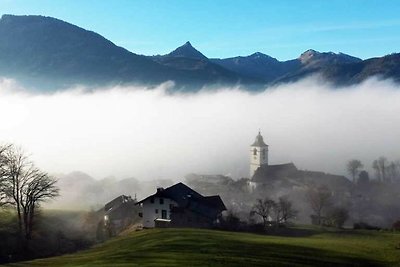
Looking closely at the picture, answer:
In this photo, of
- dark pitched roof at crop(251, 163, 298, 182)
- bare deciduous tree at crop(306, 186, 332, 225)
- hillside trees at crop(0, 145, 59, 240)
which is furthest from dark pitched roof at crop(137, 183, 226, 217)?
dark pitched roof at crop(251, 163, 298, 182)

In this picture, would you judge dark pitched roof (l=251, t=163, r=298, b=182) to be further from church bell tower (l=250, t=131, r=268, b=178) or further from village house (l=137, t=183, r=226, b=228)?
village house (l=137, t=183, r=226, b=228)

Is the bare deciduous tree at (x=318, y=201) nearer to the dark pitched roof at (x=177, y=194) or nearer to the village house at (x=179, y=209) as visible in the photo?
the village house at (x=179, y=209)

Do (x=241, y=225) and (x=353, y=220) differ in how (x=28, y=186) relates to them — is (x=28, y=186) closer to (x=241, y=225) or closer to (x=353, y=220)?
(x=241, y=225)

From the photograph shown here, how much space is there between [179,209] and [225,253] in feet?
117

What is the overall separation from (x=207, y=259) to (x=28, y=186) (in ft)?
150

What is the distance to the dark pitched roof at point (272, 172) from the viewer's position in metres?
166

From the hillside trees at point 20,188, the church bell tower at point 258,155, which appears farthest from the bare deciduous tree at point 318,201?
the hillside trees at point 20,188

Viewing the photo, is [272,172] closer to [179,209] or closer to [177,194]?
[177,194]

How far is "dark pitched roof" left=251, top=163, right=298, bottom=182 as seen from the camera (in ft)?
545

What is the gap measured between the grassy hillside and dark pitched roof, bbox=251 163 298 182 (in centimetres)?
9813

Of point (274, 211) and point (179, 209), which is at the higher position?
point (179, 209)

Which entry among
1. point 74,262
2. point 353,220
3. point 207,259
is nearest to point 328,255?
point 207,259

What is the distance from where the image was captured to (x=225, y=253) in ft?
169

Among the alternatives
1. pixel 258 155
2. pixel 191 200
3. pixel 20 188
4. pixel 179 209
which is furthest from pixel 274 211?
pixel 258 155
